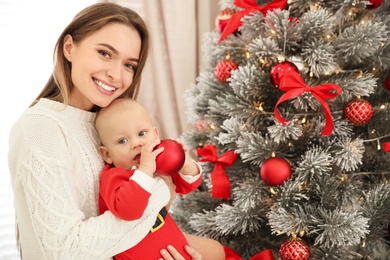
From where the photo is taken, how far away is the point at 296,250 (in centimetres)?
151

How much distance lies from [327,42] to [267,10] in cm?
25

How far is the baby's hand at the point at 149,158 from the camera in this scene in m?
1.21

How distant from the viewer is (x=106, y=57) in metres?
1.37

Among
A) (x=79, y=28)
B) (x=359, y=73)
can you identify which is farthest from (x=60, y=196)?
(x=359, y=73)

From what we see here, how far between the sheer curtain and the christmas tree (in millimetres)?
670

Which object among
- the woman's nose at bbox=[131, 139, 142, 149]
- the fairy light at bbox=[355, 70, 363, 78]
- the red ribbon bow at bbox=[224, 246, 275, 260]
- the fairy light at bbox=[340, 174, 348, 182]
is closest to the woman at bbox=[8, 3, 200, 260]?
the woman's nose at bbox=[131, 139, 142, 149]

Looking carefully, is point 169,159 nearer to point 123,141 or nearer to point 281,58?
point 123,141

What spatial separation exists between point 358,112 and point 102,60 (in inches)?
34.9

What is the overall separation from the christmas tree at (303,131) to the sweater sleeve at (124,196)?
1.76 feet

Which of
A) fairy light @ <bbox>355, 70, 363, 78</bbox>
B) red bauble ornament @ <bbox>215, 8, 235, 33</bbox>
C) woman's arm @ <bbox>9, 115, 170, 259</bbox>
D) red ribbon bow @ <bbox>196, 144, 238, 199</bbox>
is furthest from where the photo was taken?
red bauble ornament @ <bbox>215, 8, 235, 33</bbox>

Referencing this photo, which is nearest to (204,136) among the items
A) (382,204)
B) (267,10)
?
(267,10)

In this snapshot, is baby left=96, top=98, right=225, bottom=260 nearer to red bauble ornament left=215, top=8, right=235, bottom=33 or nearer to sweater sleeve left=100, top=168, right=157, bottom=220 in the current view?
sweater sleeve left=100, top=168, right=157, bottom=220

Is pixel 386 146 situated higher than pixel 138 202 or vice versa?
pixel 138 202

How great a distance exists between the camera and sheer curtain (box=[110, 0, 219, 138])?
247 cm
